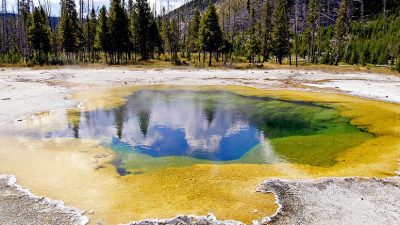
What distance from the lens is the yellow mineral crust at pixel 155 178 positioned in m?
10.8

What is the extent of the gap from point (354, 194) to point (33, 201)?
10.00 metres

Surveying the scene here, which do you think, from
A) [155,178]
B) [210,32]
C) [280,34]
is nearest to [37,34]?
[210,32]

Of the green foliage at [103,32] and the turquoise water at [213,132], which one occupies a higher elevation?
the green foliage at [103,32]

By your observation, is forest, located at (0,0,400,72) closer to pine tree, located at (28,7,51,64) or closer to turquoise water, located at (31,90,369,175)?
pine tree, located at (28,7,51,64)

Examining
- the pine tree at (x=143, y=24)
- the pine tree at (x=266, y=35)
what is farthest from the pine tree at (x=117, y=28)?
the pine tree at (x=266, y=35)

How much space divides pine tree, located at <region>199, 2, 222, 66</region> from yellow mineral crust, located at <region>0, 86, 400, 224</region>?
45.7 m

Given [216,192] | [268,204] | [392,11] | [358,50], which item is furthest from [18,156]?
[392,11]

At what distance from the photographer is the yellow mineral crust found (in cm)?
1080

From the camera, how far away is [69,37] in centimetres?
6838

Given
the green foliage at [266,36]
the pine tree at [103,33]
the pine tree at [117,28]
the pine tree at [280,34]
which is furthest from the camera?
the green foliage at [266,36]

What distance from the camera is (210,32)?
62875 millimetres

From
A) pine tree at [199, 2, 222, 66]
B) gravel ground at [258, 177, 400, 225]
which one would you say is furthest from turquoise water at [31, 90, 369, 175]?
pine tree at [199, 2, 222, 66]

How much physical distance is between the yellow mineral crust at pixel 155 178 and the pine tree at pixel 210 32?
45674mm

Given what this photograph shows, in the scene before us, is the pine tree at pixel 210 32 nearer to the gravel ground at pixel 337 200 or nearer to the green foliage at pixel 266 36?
the green foliage at pixel 266 36
